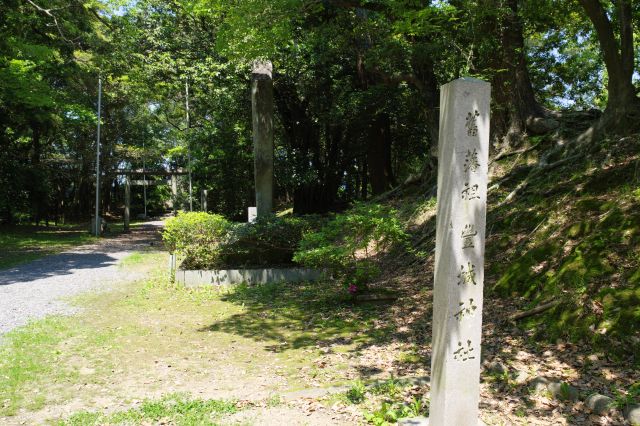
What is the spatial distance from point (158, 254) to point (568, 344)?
537 inches

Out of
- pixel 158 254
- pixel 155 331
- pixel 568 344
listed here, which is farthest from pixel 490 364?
pixel 158 254

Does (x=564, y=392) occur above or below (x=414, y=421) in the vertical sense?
above

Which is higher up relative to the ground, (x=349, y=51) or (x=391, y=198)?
(x=349, y=51)

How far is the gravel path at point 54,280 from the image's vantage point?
8.14 meters

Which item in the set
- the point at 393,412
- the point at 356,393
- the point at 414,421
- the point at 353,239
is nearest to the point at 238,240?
the point at 353,239

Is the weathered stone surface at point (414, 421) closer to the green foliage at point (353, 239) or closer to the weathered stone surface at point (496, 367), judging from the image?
the weathered stone surface at point (496, 367)

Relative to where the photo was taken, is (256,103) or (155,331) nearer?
(155,331)

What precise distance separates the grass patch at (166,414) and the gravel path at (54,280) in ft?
12.0

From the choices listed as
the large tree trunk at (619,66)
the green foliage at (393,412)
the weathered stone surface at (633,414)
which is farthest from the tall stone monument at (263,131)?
the weathered stone surface at (633,414)

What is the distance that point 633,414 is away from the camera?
3.60 meters

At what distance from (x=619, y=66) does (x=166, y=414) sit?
9043 millimetres

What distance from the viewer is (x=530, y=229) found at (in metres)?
8.07

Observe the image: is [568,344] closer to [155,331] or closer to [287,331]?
[287,331]

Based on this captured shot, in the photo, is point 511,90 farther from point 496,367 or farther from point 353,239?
point 496,367
